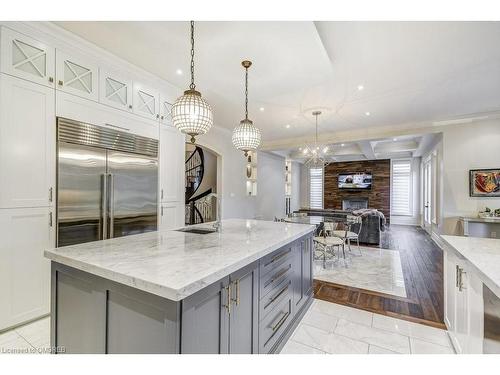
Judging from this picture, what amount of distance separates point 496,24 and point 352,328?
10.4 ft

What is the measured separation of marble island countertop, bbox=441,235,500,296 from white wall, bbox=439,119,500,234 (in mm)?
3968

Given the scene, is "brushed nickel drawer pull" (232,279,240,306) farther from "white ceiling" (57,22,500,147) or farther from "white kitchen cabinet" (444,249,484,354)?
"white ceiling" (57,22,500,147)

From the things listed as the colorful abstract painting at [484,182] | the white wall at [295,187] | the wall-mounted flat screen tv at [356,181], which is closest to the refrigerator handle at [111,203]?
the colorful abstract painting at [484,182]

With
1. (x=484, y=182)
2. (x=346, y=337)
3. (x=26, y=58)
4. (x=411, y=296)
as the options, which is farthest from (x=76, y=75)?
(x=484, y=182)

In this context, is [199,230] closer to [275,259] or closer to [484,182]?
[275,259]

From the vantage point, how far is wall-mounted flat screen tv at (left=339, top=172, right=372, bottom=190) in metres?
10.0

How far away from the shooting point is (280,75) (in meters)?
2.90

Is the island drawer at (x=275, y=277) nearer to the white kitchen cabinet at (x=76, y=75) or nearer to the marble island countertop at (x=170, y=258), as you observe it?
the marble island countertop at (x=170, y=258)

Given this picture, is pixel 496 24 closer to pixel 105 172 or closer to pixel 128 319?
pixel 128 319

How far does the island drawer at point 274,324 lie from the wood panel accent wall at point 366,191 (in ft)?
29.9

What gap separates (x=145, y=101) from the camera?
3.18 metres

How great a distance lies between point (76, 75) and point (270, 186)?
267 inches

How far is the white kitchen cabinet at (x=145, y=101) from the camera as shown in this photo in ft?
10.1
